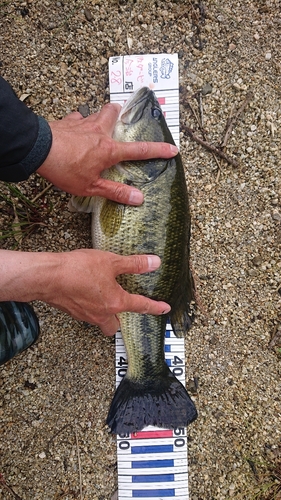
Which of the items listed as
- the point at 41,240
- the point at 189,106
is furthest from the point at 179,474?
the point at 189,106

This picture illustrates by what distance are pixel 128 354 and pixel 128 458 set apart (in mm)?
638

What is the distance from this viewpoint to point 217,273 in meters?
2.55

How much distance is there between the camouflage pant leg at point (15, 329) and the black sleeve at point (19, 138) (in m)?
0.72

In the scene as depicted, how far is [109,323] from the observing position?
82.8 inches

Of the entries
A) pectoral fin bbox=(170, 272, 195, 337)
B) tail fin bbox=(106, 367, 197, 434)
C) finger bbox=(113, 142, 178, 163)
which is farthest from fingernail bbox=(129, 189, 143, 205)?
tail fin bbox=(106, 367, 197, 434)

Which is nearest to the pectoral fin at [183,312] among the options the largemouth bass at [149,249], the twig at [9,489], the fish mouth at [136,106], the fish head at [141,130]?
the largemouth bass at [149,249]

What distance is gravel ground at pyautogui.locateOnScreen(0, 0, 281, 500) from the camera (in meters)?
2.44

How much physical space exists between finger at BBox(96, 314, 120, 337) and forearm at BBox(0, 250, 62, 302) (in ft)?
1.13

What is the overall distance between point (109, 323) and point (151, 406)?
1.94ft

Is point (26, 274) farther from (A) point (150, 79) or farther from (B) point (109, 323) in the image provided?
(A) point (150, 79)

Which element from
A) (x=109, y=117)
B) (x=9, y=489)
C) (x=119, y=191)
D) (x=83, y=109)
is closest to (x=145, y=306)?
(x=119, y=191)

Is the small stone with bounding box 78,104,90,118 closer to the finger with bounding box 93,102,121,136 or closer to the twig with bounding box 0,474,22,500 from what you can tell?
the finger with bounding box 93,102,121,136

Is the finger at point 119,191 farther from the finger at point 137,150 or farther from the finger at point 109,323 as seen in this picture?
the finger at point 109,323

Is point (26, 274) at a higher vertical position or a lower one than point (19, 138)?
lower
